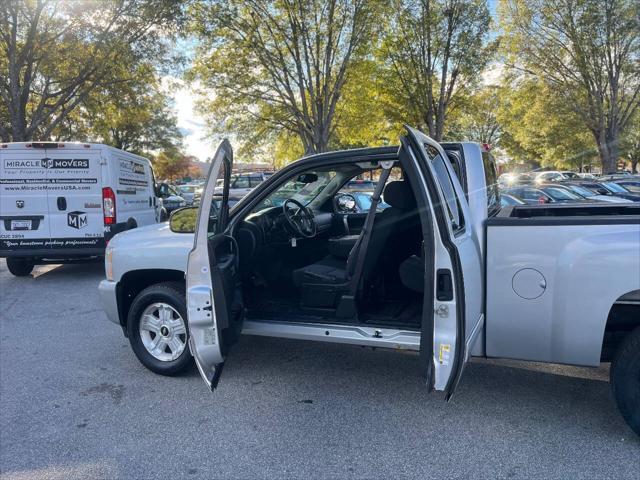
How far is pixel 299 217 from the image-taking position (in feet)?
15.1

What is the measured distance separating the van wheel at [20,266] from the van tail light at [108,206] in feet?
5.95

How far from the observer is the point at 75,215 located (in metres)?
7.86

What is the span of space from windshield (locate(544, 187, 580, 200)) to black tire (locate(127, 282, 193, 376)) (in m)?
11.8

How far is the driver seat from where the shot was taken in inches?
139

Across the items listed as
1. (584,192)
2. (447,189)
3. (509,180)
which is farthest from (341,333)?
(509,180)

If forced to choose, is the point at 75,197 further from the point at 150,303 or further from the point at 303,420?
the point at 303,420

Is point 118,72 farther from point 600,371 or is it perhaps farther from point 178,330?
point 600,371

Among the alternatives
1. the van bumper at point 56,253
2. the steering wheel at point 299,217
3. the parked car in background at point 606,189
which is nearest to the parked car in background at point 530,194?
the parked car in background at point 606,189

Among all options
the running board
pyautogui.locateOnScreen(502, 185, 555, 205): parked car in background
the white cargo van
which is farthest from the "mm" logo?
pyautogui.locateOnScreen(502, 185, 555, 205): parked car in background

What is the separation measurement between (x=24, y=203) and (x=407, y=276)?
6.90 meters

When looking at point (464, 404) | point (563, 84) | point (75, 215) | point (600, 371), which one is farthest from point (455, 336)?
point (563, 84)

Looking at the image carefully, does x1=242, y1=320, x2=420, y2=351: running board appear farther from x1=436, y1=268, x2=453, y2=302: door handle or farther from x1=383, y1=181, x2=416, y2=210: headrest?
x1=383, y1=181, x2=416, y2=210: headrest

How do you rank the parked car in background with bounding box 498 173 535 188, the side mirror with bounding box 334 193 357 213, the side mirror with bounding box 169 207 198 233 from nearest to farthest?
the side mirror with bounding box 169 207 198 233 → the side mirror with bounding box 334 193 357 213 → the parked car in background with bounding box 498 173 535 188

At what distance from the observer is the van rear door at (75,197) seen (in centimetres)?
777
